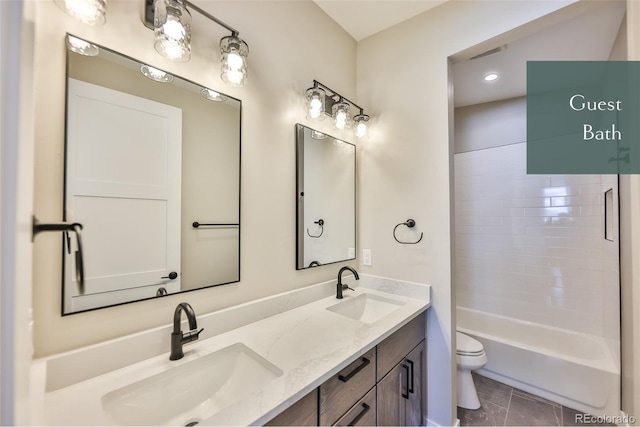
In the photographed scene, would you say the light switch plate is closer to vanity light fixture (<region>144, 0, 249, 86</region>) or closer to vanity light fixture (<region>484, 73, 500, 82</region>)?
vanity light fixture (<region>144, 0, 249, 86</region>)

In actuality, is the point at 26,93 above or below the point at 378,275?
above

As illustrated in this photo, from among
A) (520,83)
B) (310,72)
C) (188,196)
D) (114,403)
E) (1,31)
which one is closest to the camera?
(1,31)

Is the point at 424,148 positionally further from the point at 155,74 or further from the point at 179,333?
the point at 179,333

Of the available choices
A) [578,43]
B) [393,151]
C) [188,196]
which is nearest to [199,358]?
[188,196]

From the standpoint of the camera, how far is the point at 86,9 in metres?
0.82

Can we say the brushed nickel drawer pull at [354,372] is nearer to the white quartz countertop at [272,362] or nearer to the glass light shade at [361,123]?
the white quartz countertop at [272,362]

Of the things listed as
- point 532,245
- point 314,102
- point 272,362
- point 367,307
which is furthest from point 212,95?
point 532,245

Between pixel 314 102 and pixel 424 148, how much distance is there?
77 cm

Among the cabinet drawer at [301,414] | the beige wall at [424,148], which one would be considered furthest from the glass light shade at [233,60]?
the cabinet drawer at [301,414]

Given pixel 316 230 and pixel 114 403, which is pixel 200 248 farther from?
pixel 316 230

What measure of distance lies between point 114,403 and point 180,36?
1272 millimetres

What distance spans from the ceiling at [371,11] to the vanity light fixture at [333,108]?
0.53 m

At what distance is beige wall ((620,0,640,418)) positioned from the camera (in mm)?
1258

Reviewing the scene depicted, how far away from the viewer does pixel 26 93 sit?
1.06ft
